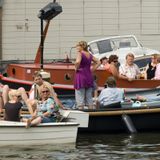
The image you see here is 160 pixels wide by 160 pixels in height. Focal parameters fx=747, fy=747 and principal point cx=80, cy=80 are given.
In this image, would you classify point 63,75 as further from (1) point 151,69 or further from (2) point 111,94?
(2) point 111,94

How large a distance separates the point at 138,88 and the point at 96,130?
275cm

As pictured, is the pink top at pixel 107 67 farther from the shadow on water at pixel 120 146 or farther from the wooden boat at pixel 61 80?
the shadow on water at pixel 120 146

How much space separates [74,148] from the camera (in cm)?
1323

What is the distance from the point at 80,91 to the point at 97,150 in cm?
252

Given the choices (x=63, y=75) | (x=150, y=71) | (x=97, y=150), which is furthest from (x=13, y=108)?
(x=150, y=71)

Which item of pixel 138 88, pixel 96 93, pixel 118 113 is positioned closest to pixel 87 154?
pixel 118 113

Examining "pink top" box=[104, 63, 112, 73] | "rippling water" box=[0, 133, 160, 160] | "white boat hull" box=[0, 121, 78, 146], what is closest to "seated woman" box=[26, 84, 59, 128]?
"white boat hull" box=[0, 121, 78, 146]

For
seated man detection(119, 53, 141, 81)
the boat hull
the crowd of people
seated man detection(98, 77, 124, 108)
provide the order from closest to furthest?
the crowd of people
the boat hull
seated man detection(98, 77, 124, 108)
seated man detection(119, 53, 141, 81)

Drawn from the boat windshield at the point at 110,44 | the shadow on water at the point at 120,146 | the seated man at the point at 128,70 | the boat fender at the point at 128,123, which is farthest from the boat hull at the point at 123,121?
the boat windshield at the point at 110,44

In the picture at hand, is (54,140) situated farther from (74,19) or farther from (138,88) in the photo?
(74,19)

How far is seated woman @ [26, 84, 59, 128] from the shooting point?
44.6ft

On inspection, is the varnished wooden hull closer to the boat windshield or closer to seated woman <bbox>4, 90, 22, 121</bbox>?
the boat windshield

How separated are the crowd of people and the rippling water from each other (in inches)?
21.8

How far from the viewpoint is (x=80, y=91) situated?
1540cm
